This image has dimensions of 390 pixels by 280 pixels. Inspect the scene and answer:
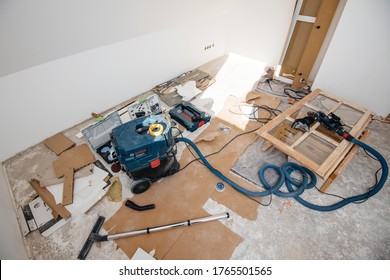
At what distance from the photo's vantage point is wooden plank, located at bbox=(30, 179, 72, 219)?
183 cm

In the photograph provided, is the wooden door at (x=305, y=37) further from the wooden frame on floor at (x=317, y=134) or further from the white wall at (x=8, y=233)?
the white wall at (x=8, y=233)

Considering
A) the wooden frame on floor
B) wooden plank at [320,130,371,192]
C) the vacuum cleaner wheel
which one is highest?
the wooden frame on floor

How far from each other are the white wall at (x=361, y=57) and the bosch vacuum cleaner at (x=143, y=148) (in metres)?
2.53

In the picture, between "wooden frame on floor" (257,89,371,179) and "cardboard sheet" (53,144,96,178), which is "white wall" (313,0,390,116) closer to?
"wooden frame on floor" (257,89,371,179)

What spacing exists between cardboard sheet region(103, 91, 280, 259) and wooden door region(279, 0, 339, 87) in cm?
166

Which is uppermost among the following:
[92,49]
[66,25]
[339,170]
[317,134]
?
[66,25]

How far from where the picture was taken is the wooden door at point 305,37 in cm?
276

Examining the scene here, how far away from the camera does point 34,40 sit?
1904 millimetres

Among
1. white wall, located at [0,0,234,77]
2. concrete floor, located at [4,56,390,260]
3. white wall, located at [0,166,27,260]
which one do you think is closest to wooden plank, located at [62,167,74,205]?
concrete floor, located at [4,56,390,260]

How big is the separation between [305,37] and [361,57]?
2.77 feet

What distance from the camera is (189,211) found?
1.88 m

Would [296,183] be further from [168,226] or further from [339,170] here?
[168,226]

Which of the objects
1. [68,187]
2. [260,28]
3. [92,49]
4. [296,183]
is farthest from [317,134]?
[92,49]

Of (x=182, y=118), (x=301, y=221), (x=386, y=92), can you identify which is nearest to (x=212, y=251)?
(x=301, y=221)
